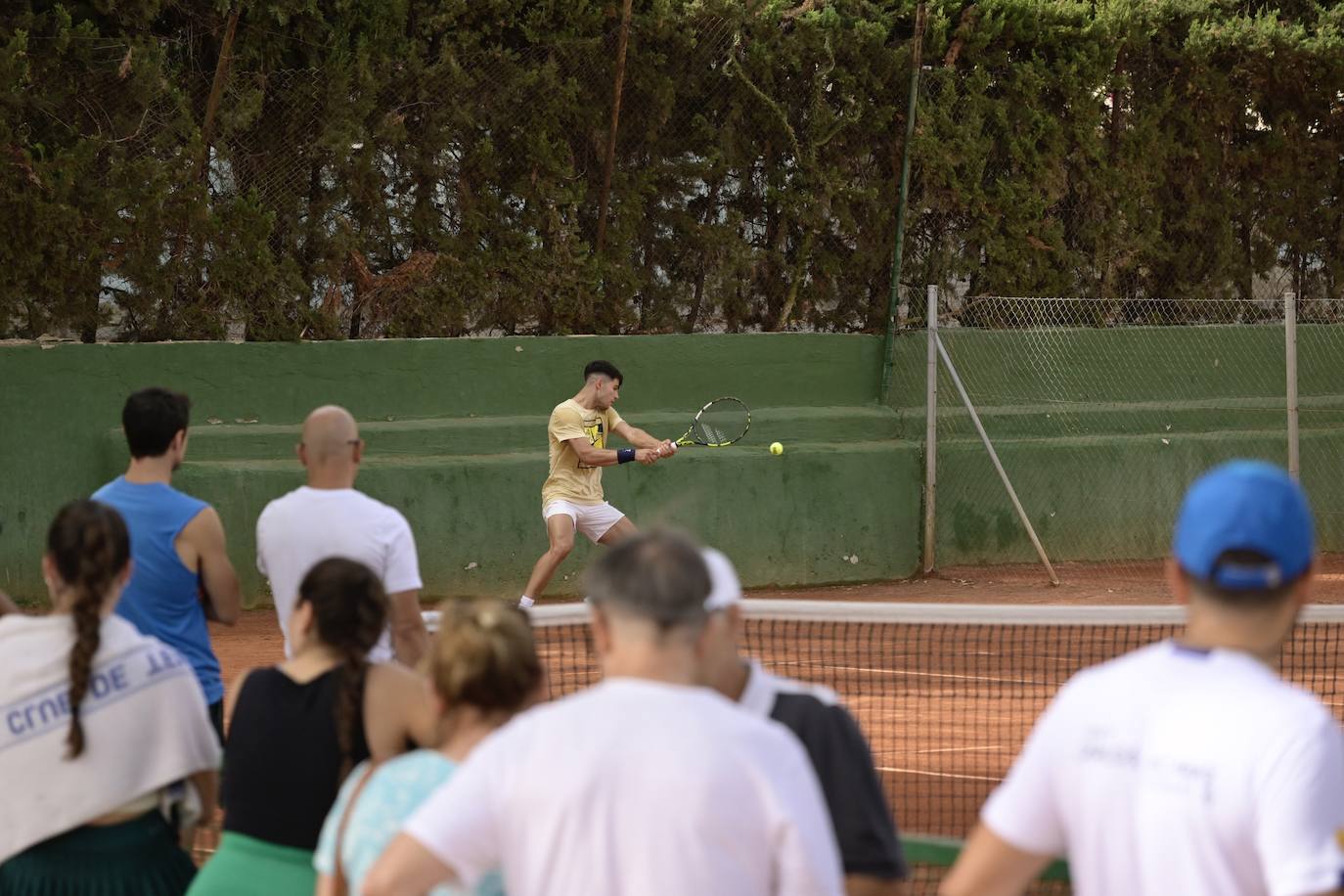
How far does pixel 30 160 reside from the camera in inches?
469

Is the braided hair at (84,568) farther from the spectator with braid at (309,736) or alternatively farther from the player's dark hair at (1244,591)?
the player's dark hair at (1244,591)

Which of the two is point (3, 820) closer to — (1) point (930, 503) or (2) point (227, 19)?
(2) point (227, 19)

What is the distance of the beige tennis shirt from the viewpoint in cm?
1085

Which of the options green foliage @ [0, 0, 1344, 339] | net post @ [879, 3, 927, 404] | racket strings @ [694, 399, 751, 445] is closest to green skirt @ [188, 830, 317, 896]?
green foliage @ [0, 0, 1344, 339]

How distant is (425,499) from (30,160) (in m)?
3.74

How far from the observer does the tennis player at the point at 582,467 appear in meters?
10.8

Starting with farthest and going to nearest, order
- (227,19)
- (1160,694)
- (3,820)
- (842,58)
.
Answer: (842,58) → (227,19) → (3,820) → (1160,694)

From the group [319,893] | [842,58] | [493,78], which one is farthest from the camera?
[842,58]

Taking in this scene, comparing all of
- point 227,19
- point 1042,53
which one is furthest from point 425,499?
point 1042,53

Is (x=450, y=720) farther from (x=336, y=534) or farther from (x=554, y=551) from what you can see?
(x=554, y=551)

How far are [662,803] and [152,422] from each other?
110 inches

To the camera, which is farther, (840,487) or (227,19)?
(840,487)

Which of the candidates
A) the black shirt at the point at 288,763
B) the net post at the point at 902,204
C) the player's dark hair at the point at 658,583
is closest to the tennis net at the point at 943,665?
the black shirt at the point at 288,763

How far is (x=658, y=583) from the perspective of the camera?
230cm
